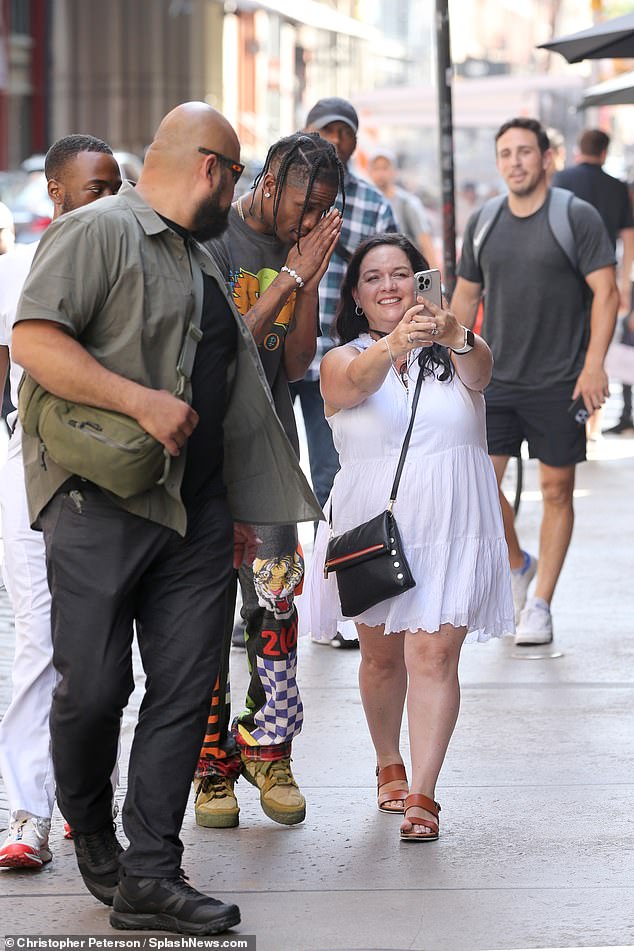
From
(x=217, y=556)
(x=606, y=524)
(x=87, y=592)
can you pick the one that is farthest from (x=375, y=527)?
(x=606, y=524)

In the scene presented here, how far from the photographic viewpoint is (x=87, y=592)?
4.11m

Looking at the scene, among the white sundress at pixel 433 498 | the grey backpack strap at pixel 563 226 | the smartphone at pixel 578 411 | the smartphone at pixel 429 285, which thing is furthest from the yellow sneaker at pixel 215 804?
the grey backpack strap at pixel 563 226

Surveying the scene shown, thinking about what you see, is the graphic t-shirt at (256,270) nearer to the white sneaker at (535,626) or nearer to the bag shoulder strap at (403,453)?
the bag shoulder strap at (403,453)

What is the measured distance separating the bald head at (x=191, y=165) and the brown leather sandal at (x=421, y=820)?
5.85 feet

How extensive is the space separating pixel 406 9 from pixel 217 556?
7418 centimetres

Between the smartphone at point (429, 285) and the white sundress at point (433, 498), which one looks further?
the white sundress at point (433, 498)

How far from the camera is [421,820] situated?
496cm

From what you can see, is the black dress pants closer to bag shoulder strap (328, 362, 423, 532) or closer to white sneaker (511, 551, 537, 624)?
bag shoulder strap (328, 362, 423, 532)

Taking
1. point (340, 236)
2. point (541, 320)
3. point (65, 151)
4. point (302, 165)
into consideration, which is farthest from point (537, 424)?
point (65, 151)

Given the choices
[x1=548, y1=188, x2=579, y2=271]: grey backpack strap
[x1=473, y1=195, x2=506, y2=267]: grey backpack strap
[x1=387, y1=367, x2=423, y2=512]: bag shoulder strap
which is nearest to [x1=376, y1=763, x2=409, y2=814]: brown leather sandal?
[x1=387, y1=367, x2=423, y2=512]: bag shoulder strap

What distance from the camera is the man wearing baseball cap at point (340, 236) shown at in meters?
7.85

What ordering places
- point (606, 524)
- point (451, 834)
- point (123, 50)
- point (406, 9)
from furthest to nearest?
1. point (406, 9)
2. point (123, 50)
3. point (606, 524)
4. point (451, 834)

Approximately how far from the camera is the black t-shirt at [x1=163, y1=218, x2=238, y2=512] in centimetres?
424

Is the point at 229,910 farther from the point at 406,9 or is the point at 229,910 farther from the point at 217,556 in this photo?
the point at 406,9
